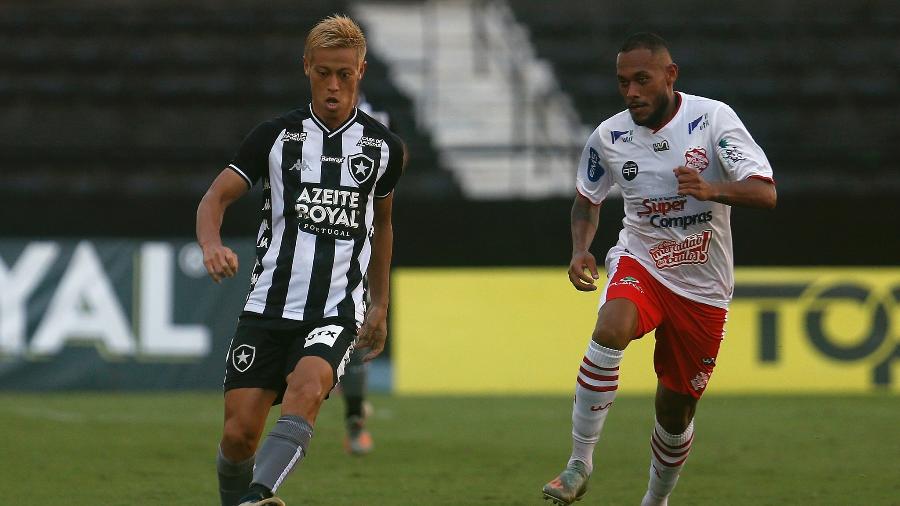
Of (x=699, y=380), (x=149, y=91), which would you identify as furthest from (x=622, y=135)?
(x=149, y=91)

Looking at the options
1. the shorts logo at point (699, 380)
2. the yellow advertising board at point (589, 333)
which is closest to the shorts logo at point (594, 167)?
the shorts logo at point (699, 380)

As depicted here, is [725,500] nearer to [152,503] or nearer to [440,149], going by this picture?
[152,503]

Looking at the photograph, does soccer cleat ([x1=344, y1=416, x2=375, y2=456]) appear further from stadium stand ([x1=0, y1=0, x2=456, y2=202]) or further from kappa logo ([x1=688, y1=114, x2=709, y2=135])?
stadium stand ([x1=0, y1=0, x2=456, y2=202])

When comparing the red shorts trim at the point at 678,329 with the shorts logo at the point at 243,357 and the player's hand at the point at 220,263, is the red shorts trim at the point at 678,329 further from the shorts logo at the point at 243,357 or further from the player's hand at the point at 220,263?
the player's hand at the point at 220,263

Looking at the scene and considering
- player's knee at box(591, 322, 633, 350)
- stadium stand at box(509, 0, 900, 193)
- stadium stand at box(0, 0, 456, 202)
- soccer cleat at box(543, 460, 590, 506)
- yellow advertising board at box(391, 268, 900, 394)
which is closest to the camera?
soccer cleat at box(543, 460, 590, 506)

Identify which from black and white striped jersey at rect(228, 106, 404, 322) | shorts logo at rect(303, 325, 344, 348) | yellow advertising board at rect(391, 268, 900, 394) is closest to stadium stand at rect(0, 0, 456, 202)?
yellow advertising board at rect(391, 268, 900, 394)

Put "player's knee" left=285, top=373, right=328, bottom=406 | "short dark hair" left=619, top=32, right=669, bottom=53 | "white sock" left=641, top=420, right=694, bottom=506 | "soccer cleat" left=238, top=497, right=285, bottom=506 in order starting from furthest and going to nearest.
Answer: "white sock" left=641, top=420, right=694, bottom=506 → "short dark hair" left=619, top=32, right=669, bottom=53 → "player's knee" left=285, top=373, right=328, bottom=406 → "soccer cleat" left=238, top=497, right=285, bottom=506

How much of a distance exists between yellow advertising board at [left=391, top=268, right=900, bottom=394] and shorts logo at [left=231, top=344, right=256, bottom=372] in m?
8.90

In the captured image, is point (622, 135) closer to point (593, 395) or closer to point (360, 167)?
point (593, 395)

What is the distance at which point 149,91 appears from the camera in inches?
711

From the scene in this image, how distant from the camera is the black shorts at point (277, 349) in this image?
17.1 feet

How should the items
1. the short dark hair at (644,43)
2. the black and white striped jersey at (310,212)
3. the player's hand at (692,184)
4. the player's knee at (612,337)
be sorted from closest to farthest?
1. the black and white striped jersey at (310,212)
2. the player's hand at (692,184)
3. the player's knee at (612,337)
4. the short dark hair at (644,43)

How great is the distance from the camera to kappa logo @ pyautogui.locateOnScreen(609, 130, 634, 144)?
627cm

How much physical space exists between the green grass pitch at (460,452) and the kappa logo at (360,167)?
7.31 feet
